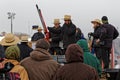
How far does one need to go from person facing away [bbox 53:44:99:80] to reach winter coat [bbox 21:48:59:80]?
887 mm

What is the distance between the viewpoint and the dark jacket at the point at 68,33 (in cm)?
1376

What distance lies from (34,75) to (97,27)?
19.8 ft

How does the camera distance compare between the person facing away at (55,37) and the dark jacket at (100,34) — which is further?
the person facing away at (55,37)

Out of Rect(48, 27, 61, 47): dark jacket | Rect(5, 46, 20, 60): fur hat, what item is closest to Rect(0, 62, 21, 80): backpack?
Rect(5, 46, 20, 60): fur hat

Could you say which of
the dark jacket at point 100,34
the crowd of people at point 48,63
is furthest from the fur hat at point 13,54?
the dark jacket at point 100,34

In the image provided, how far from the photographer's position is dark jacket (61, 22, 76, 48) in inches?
→ 542

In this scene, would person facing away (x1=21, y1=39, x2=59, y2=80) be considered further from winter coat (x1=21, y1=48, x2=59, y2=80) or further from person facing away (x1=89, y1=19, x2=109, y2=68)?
person facing away (x1=89, y1=19, x2=109, y2=68)

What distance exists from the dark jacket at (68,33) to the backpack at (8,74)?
6773 millimetres

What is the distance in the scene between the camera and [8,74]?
7.04 meters

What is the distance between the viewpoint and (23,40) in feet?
37.1

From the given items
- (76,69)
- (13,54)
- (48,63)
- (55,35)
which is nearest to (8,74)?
(13,54)

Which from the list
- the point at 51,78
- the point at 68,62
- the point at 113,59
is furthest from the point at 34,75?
the point at 113,59

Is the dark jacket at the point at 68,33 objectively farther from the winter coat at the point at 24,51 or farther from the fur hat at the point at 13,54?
the fur hat at the point at 13,54

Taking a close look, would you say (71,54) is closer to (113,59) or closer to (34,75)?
(34,75)
